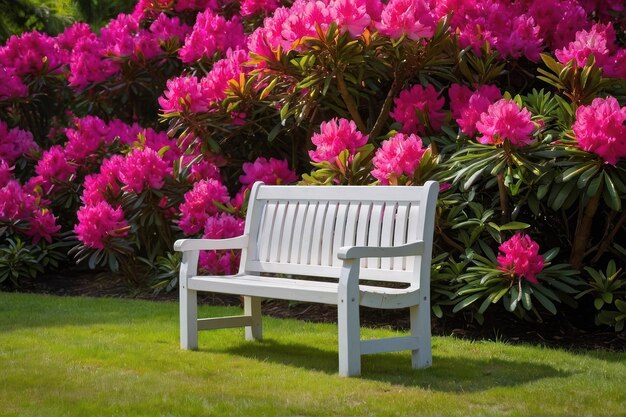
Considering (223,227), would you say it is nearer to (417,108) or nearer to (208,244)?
(208,244)

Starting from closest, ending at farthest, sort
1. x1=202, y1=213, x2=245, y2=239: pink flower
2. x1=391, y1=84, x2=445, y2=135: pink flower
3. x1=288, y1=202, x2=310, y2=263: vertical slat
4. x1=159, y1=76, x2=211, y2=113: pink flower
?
x1=288, y1=202, x2=310, y2=263: vertical slat < x1=391, y1=84, x2=445, y2=135: pink flower < x1=202, y1=213, x2=245, y2=239: pink flower < x1=159, y1=76, x2=211, y2=113: pink flower

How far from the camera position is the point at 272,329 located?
616 centimetres

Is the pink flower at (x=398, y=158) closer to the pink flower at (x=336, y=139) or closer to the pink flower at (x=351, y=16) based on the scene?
the pink flower at (x=336, y=139)

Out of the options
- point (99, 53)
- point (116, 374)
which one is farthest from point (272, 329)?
point (99, 53)

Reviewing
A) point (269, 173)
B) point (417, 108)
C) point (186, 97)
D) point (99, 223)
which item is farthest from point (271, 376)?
point (99, 223)

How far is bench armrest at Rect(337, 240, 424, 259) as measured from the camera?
4660mm

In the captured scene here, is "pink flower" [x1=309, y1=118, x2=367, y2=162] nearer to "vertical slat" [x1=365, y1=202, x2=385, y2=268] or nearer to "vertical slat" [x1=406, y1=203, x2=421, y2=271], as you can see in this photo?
"vertical slat" [x1=365, y1=202, x2=385, y2=268]

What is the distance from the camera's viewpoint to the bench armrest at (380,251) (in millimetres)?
4660

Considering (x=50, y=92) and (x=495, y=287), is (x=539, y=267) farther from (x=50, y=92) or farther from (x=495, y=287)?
(x=50, y=92)

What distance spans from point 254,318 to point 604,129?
6.93 feet

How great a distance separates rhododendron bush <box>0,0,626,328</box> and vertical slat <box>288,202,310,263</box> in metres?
0.55

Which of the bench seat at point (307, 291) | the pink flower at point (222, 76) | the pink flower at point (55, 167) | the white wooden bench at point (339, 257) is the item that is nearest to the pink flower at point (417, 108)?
the white wooden bench at point (339, 257)

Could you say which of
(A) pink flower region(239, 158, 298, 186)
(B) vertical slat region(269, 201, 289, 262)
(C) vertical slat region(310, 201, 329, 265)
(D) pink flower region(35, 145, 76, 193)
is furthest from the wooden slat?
(D) pink flower region(35, 145, 76, 193)

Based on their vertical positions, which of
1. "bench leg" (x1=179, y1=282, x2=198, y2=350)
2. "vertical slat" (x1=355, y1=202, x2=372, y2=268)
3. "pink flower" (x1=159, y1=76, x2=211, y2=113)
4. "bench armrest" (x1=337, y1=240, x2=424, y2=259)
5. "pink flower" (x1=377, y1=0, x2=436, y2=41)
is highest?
"pink flower" (x1=377, y1=0, x2=436, y2=41)
